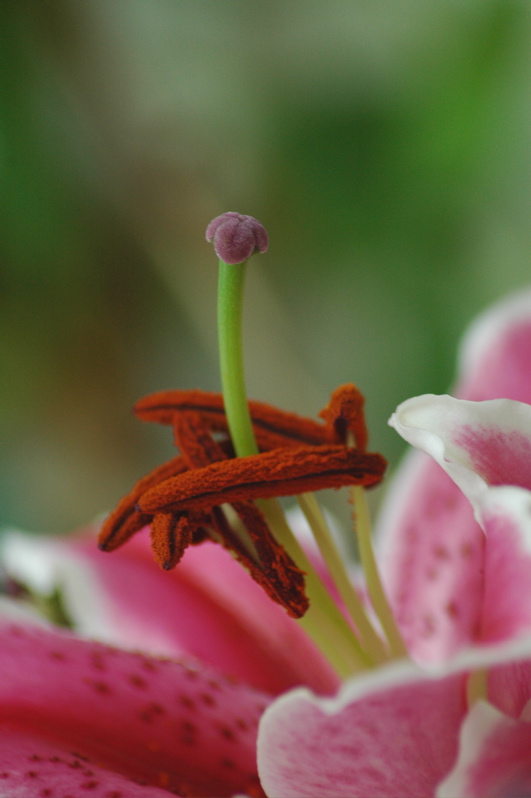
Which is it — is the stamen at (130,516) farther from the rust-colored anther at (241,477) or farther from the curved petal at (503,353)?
the curved petal at (503,353)

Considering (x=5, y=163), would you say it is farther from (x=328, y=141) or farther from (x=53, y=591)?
(x=53, y=591)

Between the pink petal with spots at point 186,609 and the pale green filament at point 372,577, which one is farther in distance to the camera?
the pink petal with spots at point 186,609

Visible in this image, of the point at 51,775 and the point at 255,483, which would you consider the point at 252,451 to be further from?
the point at 51,775

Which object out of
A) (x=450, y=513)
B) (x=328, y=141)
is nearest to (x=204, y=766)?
(x=450, y=513)

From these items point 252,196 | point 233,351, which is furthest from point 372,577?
point 252,196

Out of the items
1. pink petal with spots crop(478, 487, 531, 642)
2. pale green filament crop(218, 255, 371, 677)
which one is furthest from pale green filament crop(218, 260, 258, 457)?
pink petal with spots crop(478, 487, 531, 642)

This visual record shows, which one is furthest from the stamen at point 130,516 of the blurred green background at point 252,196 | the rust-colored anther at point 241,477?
the blurred green background at point 252,196
